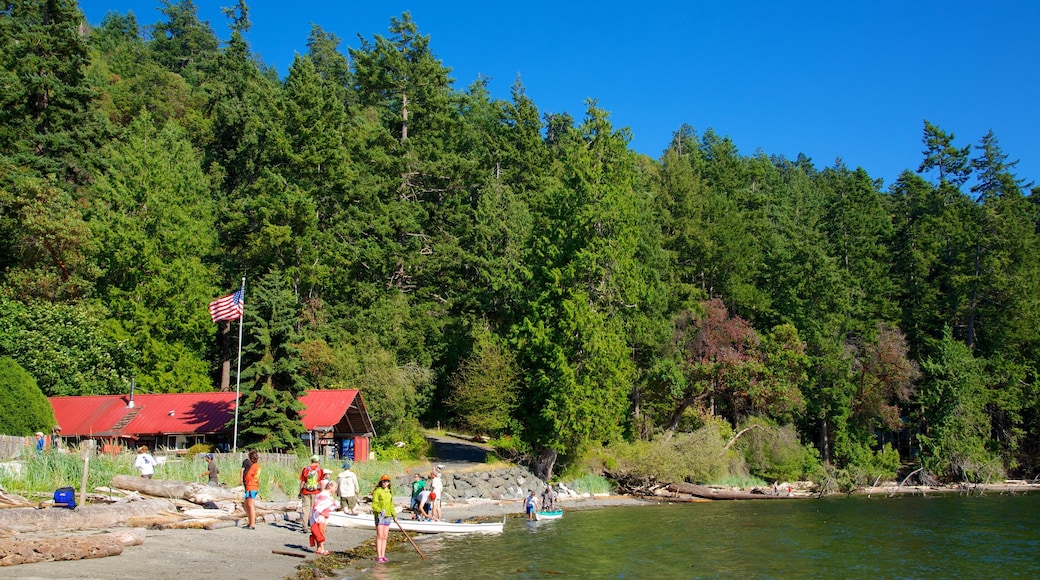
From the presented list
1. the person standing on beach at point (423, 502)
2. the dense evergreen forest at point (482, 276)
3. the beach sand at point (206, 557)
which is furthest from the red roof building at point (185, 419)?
A: the beach sand at point (206, 557)

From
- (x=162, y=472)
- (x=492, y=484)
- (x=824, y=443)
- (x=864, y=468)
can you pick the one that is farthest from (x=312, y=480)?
(x=824, y=443)

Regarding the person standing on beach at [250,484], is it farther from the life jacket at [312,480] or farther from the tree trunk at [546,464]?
the tree trunk at [546,464]

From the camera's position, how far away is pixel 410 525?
81.0 feet

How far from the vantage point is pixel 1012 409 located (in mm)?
54219

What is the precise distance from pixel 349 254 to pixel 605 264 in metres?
17.7

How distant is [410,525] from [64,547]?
1152 cm

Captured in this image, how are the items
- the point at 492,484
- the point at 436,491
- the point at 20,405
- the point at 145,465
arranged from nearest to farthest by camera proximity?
the point at 145,465
the point at 436,491
the point at 20,405
the point at 492,484

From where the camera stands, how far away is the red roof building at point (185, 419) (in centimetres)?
3797

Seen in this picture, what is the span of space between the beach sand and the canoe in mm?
769

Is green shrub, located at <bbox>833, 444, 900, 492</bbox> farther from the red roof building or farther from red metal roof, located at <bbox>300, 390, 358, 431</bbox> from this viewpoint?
red metal roof, located at <bbox>300, 390, 358, 431</bbox>

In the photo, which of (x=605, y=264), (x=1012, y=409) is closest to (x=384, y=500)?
(x=605, y=264)

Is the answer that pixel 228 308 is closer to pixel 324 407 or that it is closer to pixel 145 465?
pixel 324 407

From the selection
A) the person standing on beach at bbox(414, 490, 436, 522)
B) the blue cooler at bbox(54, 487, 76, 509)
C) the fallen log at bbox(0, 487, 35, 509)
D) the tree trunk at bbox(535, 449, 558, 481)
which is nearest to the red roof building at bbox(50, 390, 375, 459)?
the tree trunk at bbox(535, 449, 558, 481)

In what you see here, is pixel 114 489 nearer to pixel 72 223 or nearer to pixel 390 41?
pixel 72 223
